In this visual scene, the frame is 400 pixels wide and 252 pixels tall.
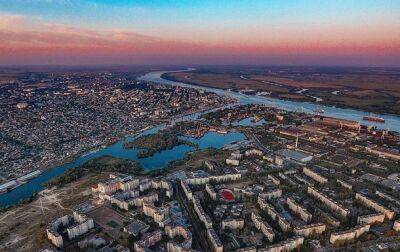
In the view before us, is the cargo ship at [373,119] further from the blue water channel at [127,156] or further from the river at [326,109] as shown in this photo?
the blue water channel at [127,156]

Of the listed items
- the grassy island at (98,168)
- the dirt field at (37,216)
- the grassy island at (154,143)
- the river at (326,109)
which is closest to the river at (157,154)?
the river at (326,109)

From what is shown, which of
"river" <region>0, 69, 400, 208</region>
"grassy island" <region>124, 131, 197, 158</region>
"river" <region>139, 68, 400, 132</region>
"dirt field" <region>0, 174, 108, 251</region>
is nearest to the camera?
"dirt field" <region>0, 174, 108, 251</region>

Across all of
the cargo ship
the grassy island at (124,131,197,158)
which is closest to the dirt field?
→ the grassy island at (124,131,197,158)

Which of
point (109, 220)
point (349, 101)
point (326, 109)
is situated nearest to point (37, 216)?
point (109, 220)

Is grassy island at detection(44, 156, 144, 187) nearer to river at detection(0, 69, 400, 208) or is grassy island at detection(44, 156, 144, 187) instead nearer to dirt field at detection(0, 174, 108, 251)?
dirt field at detection(0, 174, 108, 251)

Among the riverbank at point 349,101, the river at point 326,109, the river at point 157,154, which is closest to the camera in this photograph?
the river at point 157,154

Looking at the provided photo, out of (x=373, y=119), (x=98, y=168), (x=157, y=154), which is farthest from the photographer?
(x=373, y=119)

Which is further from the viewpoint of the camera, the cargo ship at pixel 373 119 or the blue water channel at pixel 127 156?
the cargo ship at pixel 373 119

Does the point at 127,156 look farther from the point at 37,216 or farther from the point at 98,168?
the point at 37,216

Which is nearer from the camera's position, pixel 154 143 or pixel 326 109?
pixel 154 143

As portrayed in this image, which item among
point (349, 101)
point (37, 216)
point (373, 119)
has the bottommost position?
point (37, 216)
